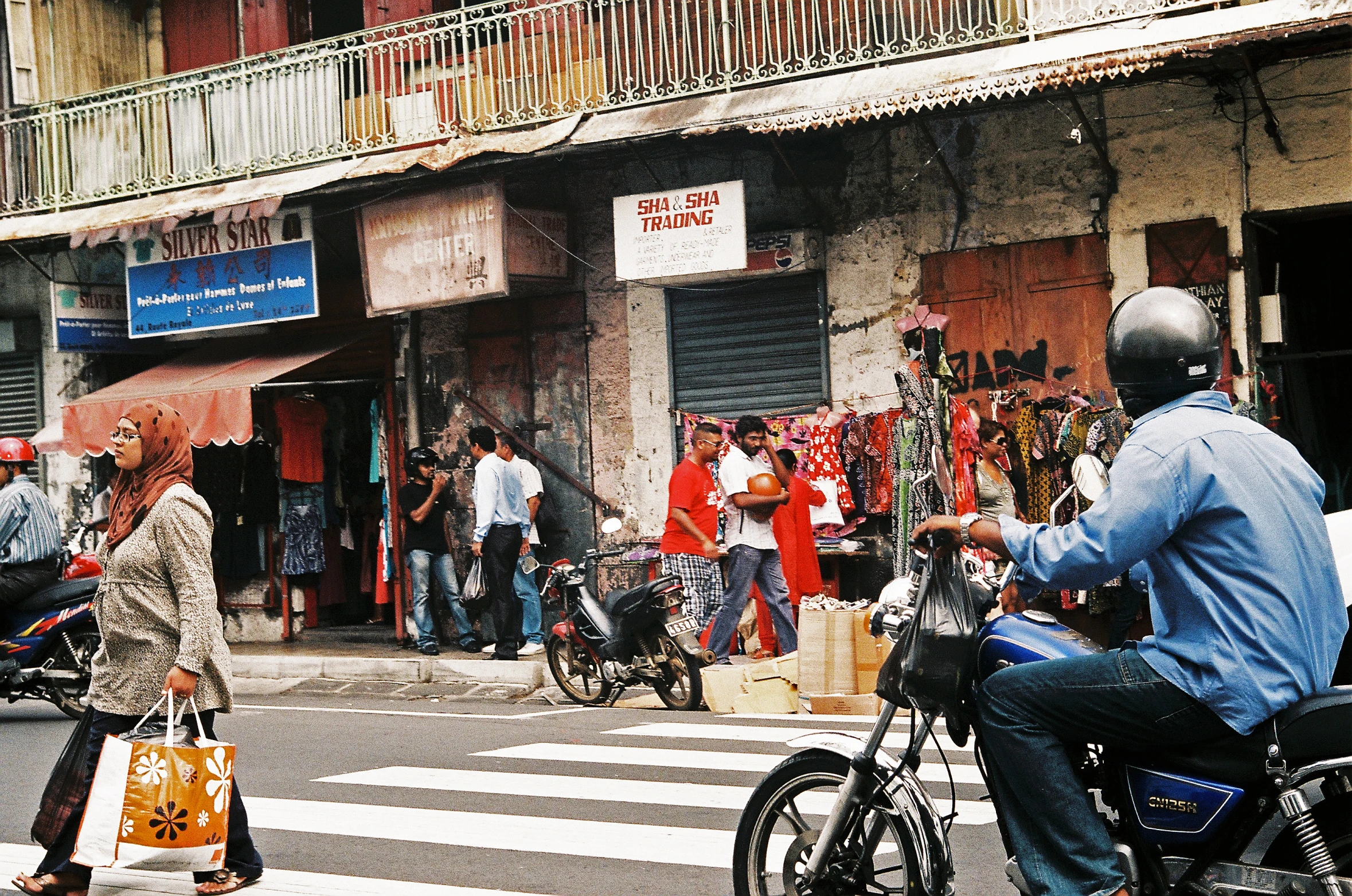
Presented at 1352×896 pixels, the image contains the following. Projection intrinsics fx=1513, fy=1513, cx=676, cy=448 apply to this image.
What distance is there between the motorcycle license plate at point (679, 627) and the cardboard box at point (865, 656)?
1.33m

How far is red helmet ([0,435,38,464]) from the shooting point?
10.9 metres

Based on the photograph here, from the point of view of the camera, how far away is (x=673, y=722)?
9945 millimetres

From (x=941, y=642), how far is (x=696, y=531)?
25.8ft

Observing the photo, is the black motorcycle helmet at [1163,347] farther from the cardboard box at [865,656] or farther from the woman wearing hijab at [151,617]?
the cardboard box at [865,656]

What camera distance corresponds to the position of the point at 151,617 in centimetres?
546

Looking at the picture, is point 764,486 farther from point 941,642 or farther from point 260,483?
point 941,642

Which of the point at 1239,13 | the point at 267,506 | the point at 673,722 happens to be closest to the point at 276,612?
the point at 267,506

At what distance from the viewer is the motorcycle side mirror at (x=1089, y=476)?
10.9m

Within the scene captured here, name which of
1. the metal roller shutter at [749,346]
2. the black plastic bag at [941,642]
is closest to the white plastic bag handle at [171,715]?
the black plastic bag at [941,642]

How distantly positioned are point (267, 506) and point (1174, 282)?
9917mm

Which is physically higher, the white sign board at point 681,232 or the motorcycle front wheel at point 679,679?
the white sign board at point 681,232

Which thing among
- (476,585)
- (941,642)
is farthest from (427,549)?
Answer: (941,642)

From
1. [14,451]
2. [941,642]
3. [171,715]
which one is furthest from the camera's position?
[14,451]

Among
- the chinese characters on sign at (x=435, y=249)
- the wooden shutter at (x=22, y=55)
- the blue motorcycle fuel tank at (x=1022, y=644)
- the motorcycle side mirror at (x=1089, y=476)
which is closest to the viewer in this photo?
the blue motorcycle fuel tank at (x=1022, y=644)
